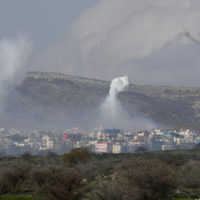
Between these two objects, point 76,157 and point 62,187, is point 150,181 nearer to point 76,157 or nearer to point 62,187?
point 62,187

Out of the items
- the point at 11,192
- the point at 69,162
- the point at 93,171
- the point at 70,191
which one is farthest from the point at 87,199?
the point at 69,162

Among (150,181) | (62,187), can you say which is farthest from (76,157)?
(62,187)

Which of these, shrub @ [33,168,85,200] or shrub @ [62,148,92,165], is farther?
shrub @ [62,148,92,165]

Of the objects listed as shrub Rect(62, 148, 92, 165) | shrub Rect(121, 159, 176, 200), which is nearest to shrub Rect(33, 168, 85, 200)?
shrub Rect(121, 159, 176, 200)

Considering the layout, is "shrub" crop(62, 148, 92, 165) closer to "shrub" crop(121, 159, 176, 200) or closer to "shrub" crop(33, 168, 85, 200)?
"shrub" crop(121, 159, 176, 200)

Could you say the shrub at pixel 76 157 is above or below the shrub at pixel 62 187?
above

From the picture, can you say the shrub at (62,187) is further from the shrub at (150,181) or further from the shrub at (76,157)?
the shrub at (76,157)

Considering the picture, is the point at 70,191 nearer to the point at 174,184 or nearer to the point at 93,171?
the point at 174,184

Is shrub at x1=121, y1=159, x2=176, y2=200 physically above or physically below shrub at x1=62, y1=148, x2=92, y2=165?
below

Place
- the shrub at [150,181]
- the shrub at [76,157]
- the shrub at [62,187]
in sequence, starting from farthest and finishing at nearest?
the shrub at [76,157] → the shrub at [150,181] → the shrub at [62,187]

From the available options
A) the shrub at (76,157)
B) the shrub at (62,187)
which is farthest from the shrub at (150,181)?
the shrub at (76,157)

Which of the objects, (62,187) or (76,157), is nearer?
(62,187)

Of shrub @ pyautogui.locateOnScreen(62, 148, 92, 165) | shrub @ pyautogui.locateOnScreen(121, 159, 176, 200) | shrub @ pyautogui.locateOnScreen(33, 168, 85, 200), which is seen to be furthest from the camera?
shrub @ pyautogui.locateOnScreen(62, 148, 92, 165)
